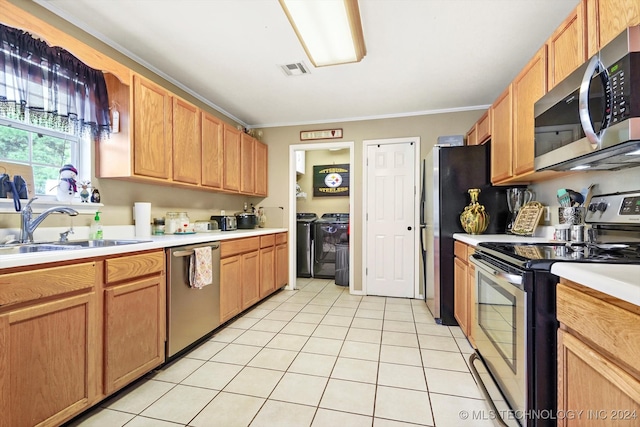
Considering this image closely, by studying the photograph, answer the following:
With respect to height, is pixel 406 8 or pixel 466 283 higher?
pixel 406 8

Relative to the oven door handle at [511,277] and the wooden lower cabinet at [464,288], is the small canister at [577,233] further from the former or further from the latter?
the oven door handle at [511,277]

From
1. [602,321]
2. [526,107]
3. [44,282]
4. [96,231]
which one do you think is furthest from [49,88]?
[526,107]

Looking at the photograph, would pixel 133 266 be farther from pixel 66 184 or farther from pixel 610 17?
pixel 610 17

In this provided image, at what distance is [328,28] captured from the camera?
1.92 metres

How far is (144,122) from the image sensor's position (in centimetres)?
221

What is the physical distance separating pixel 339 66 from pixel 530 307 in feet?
7.67

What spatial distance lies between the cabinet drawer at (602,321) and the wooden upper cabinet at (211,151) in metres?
2.89

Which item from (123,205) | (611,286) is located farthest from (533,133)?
(123,205)

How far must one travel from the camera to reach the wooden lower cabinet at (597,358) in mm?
668

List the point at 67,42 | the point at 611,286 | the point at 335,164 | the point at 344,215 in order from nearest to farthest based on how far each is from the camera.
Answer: the point at 611,286 → the point at 67,42 → the point at 344,215 → the point at 335,164

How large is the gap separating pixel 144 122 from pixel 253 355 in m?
1.97

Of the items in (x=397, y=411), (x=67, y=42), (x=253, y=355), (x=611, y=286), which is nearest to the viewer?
(x=611, y=286)

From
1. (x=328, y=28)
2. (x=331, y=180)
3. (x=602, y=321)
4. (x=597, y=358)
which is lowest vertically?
(x=597, y=358)

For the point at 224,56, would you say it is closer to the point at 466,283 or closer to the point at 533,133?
the point at 533,133
